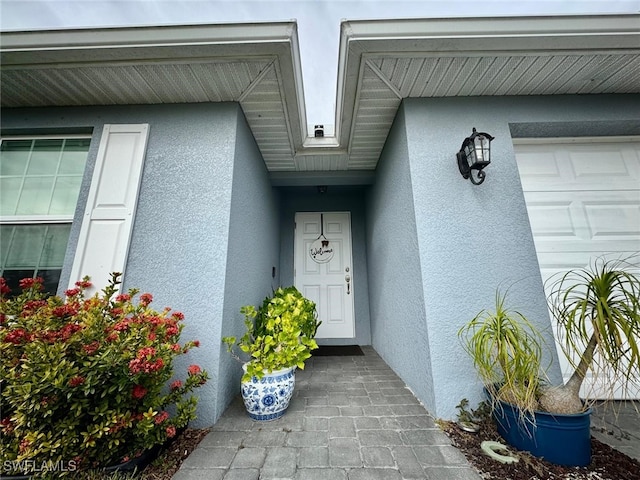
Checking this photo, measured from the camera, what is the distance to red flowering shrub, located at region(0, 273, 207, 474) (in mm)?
1028

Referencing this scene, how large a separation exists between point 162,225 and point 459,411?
8.25 ft

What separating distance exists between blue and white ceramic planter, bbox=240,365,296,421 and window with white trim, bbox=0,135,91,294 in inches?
70.1

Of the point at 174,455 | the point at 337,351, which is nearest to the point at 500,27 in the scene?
the point at 174,455

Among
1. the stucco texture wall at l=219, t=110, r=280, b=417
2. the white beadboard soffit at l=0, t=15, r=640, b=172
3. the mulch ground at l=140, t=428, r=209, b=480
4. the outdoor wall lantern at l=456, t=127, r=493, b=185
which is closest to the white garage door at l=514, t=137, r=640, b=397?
the white beadboard soffit at l=0, t=15, r=640, b=172

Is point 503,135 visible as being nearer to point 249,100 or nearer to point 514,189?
point 514,189

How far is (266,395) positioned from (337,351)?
1863mm

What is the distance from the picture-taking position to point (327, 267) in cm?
377

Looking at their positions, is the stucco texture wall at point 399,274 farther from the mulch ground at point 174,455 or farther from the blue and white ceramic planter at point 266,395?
the mulch ground at point 174,455

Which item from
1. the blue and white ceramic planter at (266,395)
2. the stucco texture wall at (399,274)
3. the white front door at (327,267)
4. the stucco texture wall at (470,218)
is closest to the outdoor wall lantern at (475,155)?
the stucco texture wall at (470,218)

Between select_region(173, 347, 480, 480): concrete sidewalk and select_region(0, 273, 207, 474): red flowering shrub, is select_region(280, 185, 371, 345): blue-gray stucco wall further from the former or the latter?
select_region(0, 273, 207, 474): red flowering shrub

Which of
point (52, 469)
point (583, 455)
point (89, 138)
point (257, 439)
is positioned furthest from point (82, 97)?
A: point (583, 455)

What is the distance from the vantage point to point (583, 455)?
117cm

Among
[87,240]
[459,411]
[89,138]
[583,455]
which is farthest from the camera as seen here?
[89,138]

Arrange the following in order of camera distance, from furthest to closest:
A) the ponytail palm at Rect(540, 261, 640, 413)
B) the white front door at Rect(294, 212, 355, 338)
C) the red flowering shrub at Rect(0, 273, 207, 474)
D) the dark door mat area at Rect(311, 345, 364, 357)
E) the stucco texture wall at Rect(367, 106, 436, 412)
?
1. the white front door at Rect(294, 212, 355, 338)
2. the dark door mat area at Rect(311, 345, 364, 357)
3. the stucco texture wall at Rect(367, 106, 436, 412)
4. the ponytail palm at Rect(540, 261, 640, 413)
5. the red flowering shrub at Rect(0, 273, 207, 474)
